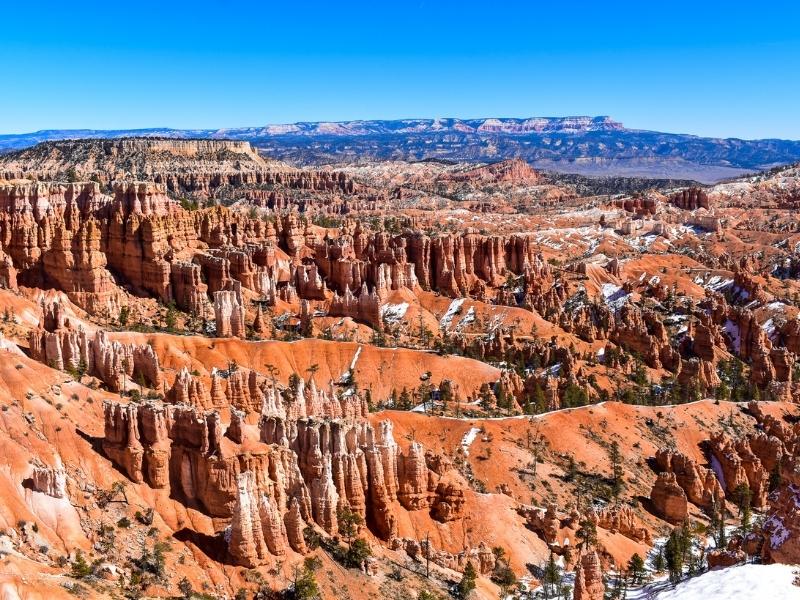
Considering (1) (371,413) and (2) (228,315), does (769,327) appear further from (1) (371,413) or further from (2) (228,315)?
(2) (228,315)

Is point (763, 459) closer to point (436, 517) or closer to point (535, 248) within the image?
point (436, 517)

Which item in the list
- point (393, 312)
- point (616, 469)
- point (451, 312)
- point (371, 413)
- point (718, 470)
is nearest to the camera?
point (616, 469)

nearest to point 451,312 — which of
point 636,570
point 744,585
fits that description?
point 636,570

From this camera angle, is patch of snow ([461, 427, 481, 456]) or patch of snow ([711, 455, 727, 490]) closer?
patch of snow ([461, 427, 481, 456])

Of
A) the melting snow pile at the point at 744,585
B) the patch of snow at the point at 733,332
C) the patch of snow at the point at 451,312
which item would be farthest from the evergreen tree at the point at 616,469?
the patch of snow at the point at 451,312

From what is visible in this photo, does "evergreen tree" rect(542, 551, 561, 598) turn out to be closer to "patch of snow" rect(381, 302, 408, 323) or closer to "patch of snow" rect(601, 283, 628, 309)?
"patch of snow" rect(381, 302, 408, 323)

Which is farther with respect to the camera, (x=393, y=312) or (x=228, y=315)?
(x=393, y=312)

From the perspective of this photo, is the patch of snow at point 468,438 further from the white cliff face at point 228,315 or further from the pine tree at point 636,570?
the white cliff face at point 228,315

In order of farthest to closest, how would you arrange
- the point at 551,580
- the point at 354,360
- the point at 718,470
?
the point at 354,360, the point at 718,470, the point at 551,580

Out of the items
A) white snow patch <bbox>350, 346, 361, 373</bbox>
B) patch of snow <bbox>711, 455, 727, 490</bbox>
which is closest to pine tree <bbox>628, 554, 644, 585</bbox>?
patch of snow <bbox>711, 455, 727, 490</bbox>
